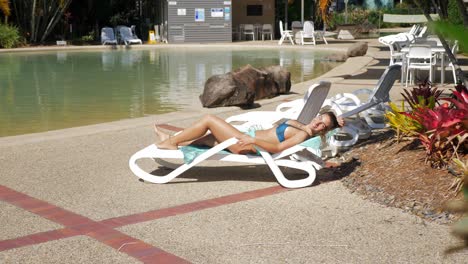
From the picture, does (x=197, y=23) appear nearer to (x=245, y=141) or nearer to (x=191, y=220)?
(x=245, y=141)

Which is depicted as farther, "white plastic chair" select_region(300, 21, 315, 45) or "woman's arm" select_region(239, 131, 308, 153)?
"white plastic chair" select_region(300, 21, 315, 45)

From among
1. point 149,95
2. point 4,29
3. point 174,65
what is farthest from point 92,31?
point 149,95

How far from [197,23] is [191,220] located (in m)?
32.1

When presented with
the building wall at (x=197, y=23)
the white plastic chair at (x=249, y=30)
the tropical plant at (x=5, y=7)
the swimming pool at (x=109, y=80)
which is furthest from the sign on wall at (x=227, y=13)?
the tropical plant at (x=5, y=7)

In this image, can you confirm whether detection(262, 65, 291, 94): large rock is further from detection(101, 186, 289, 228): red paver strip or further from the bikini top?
detection(101, 186, 289, 228): red paver strip

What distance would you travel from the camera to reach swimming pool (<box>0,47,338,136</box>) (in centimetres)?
1189

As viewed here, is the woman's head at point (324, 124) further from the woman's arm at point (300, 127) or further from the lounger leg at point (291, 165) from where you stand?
the lounger leg at point (291, 165)

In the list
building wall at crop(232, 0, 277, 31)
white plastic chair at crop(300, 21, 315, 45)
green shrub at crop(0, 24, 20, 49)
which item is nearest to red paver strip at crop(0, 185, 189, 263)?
green shrub at crop(0, 24, 20, 49)

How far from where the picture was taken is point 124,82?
55.4ft

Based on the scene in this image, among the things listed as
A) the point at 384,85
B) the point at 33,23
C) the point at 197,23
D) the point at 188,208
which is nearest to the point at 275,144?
the point at 188,208

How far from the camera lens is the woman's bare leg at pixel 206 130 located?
599 centimetres

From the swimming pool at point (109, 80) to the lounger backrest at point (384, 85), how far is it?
15.7 ft

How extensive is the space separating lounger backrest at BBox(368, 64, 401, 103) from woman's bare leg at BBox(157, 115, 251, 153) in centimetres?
242

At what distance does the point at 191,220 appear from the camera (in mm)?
4953
